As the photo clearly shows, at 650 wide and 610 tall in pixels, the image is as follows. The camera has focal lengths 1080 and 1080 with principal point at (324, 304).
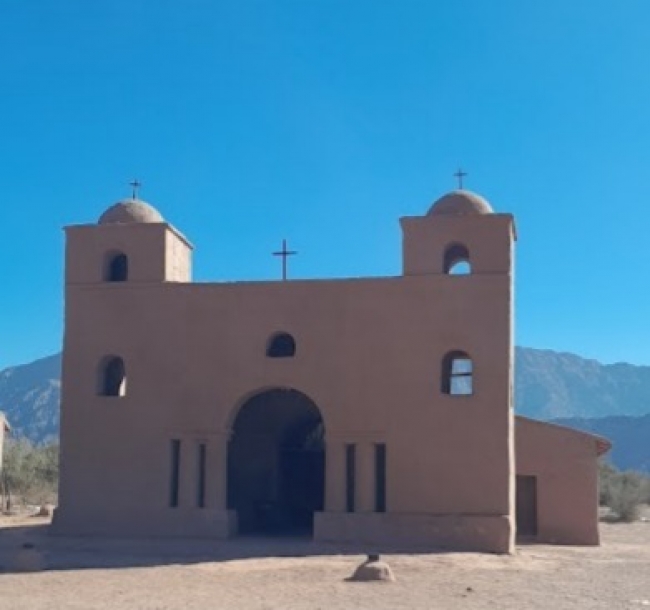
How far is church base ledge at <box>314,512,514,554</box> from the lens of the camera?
2053cm

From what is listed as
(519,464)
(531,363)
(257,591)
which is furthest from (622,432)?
(257,591)

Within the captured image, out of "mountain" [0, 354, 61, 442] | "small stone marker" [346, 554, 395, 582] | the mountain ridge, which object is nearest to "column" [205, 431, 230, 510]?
"small stone marker" [346, 554, 395, 582]

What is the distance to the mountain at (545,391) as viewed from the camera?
155 meters

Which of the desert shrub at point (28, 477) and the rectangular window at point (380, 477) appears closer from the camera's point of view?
the rectangular window at point (380, 477)

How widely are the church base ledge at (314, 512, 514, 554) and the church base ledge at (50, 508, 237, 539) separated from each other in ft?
6.70

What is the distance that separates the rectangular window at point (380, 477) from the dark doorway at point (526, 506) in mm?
3925

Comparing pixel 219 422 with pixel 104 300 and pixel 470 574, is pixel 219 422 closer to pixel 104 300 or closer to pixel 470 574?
pixel 104 300

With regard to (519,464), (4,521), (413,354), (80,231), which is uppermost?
(80,231)

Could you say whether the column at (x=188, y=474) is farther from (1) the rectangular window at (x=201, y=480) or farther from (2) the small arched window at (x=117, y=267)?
(2) the small arched window at (x=117, y=267)

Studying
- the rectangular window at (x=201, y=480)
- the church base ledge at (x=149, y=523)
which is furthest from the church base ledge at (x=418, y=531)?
the rectangular window at (x=201, y=480)

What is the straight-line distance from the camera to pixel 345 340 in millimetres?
21859

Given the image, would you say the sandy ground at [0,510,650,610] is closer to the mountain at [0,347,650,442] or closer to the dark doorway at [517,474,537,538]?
the dark doorway at [517,474,537,538]

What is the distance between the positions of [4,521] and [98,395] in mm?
7129

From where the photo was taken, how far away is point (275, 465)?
25094 mm
